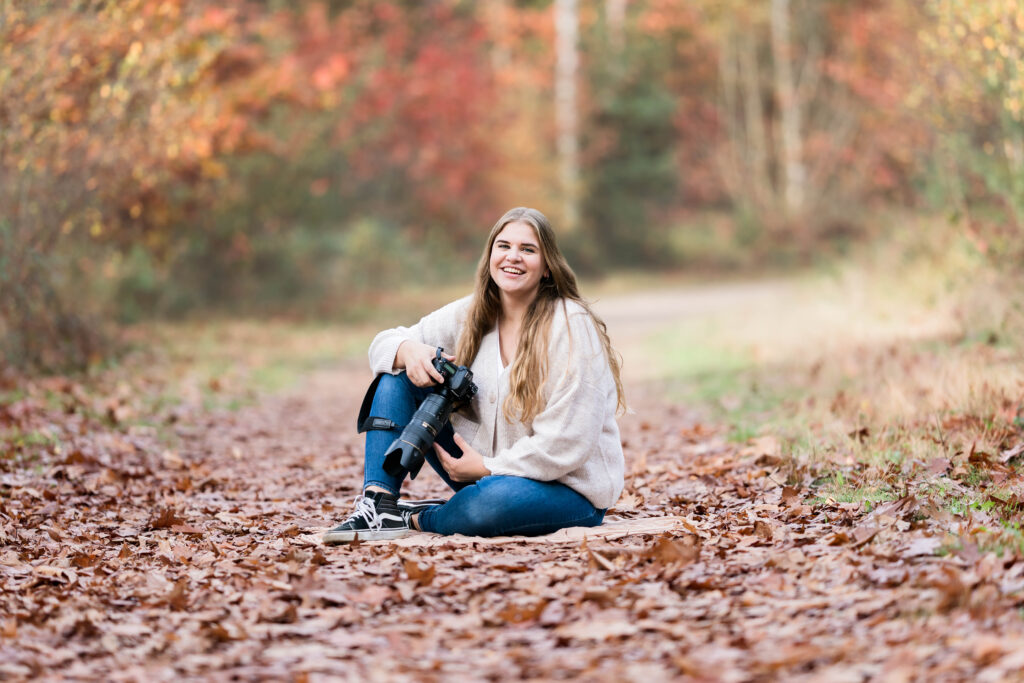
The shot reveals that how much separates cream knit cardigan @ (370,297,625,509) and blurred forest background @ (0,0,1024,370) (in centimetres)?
534

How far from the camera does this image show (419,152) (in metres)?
22.7

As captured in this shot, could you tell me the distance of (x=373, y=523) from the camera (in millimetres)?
4949

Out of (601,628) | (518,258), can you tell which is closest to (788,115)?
(518,258)

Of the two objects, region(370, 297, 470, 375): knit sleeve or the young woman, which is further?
region(370, 297, 470, 375): knit sleeve

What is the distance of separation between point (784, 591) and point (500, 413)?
1574 mm

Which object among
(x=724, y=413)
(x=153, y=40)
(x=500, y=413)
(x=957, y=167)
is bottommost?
(x=724, y=413)

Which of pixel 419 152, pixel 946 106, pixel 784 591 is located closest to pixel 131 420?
pixel 784 591

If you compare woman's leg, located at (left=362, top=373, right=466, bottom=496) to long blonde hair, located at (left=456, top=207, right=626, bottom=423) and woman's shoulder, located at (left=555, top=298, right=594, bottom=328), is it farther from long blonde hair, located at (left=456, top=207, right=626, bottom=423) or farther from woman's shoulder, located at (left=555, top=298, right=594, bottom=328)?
woman's shoulder, located at (left=555, top=298, right=594, bottom=328)

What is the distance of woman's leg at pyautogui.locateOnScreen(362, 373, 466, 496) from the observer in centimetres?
497

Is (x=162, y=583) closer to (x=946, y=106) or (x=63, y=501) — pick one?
(x=63, y=501)

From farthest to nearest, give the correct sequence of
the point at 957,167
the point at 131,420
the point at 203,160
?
1. the point at 203,160
2. the point at 957,167
3. the point at 131,420

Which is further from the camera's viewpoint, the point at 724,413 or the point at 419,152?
the point at 419,152

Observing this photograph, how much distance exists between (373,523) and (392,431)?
1.34ft

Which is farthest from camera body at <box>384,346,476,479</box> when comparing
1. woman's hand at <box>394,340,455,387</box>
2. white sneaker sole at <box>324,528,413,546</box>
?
white sneaker sole at <box>324,528,413,546</box>
